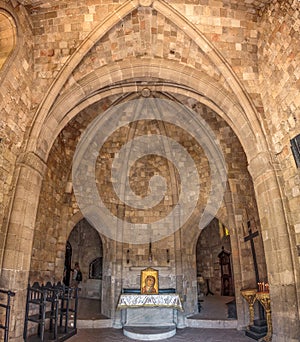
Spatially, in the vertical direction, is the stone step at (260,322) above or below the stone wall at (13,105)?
below

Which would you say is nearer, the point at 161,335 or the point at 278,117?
the point at 278,117

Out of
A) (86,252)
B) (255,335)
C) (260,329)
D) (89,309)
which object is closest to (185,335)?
(255,335)

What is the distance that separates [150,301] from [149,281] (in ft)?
2.39

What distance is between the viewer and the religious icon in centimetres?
817

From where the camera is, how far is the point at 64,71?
19.1 ft

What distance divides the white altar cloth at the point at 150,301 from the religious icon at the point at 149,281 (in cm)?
40

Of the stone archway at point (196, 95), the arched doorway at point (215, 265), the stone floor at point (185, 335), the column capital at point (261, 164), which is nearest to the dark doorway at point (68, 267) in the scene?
the stone floor at point (185, 335)

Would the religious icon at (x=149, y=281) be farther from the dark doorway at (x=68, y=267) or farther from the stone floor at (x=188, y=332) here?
the dark doorway at (x=68, y=267)

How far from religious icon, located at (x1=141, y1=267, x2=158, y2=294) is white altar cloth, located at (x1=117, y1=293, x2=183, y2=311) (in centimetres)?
40

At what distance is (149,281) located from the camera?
8.34 m

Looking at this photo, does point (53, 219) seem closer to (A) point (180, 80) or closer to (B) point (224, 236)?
(A) point (180, 80)

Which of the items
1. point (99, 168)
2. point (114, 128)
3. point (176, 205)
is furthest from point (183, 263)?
point (114, 128)

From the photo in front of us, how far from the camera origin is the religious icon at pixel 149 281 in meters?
8.17

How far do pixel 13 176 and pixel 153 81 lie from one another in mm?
4045
